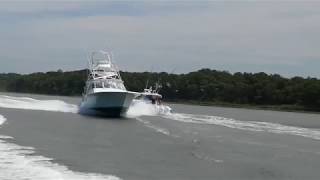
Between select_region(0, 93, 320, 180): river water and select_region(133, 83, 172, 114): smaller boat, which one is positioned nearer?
select_region(0, 93, 320, 180): river water

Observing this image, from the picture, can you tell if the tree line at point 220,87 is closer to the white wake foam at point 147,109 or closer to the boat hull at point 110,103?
the white wake foam at point 147,109

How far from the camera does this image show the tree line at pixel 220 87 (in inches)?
4870

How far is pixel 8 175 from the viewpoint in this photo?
843 inches

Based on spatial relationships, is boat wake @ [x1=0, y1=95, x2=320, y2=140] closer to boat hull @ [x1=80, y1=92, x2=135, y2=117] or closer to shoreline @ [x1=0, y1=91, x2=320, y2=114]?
boat hull @ [x1=80, y1=92, x2=135, y2=117]

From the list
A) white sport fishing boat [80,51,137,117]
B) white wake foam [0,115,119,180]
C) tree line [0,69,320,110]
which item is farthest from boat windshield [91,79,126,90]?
tree line [0,69,320,110]

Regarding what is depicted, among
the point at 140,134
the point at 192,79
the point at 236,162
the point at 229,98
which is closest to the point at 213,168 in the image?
the point at 236,162

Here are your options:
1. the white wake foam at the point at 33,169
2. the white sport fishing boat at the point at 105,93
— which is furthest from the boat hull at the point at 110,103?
the white wake foam at the point at 33,169

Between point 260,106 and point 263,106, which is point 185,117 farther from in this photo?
point 260,106

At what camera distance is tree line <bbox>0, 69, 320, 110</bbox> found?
123688mm

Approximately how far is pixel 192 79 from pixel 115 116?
88384mm

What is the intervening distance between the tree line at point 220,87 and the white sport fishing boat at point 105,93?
169 feet

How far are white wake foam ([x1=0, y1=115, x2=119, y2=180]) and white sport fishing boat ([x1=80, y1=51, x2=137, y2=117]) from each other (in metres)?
30.6

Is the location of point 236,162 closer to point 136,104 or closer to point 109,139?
point 109,139

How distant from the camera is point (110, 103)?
193 ft
